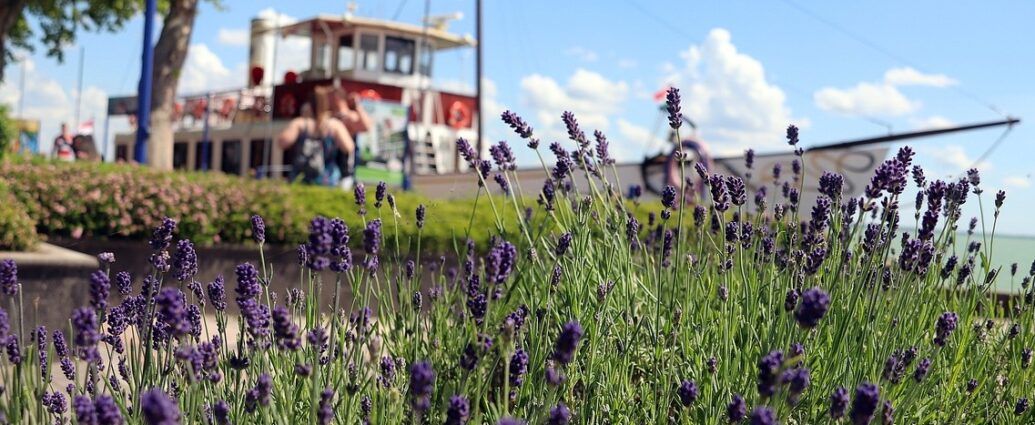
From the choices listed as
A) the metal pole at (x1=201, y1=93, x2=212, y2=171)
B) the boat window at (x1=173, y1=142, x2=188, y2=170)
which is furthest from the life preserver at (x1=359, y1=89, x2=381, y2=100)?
the boat window at (x1=173, y1=142, x2=188, y2=170)

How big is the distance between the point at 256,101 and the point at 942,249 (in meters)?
19.0

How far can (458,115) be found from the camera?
69.8 feet

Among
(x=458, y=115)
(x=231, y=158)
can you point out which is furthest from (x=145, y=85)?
(x=458, y=115)

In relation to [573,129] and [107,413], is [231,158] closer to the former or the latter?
[573,129]

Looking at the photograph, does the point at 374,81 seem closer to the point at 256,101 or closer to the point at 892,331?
the point at 256,101

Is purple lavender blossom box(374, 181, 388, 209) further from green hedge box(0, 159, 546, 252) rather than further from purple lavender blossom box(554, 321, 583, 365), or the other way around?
green hedge box(0, 159, 546, 252)

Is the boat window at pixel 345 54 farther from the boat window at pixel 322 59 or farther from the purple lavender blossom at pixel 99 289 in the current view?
the purple lavender blossom at pixel 99 289

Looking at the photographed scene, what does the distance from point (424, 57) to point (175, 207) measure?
43.8 feet

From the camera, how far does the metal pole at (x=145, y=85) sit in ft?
45.0

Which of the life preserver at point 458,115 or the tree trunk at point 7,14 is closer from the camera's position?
the tree trunk at point 7,14

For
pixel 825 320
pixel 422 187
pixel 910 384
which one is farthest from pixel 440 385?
pixel 422 187

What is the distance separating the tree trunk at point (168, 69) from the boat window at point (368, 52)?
16.3 ft

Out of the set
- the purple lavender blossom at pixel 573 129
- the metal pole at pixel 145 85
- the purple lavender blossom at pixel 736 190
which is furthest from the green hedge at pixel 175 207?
the purple lavender blossom at pixel 736 190

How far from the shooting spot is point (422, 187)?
1809cm
